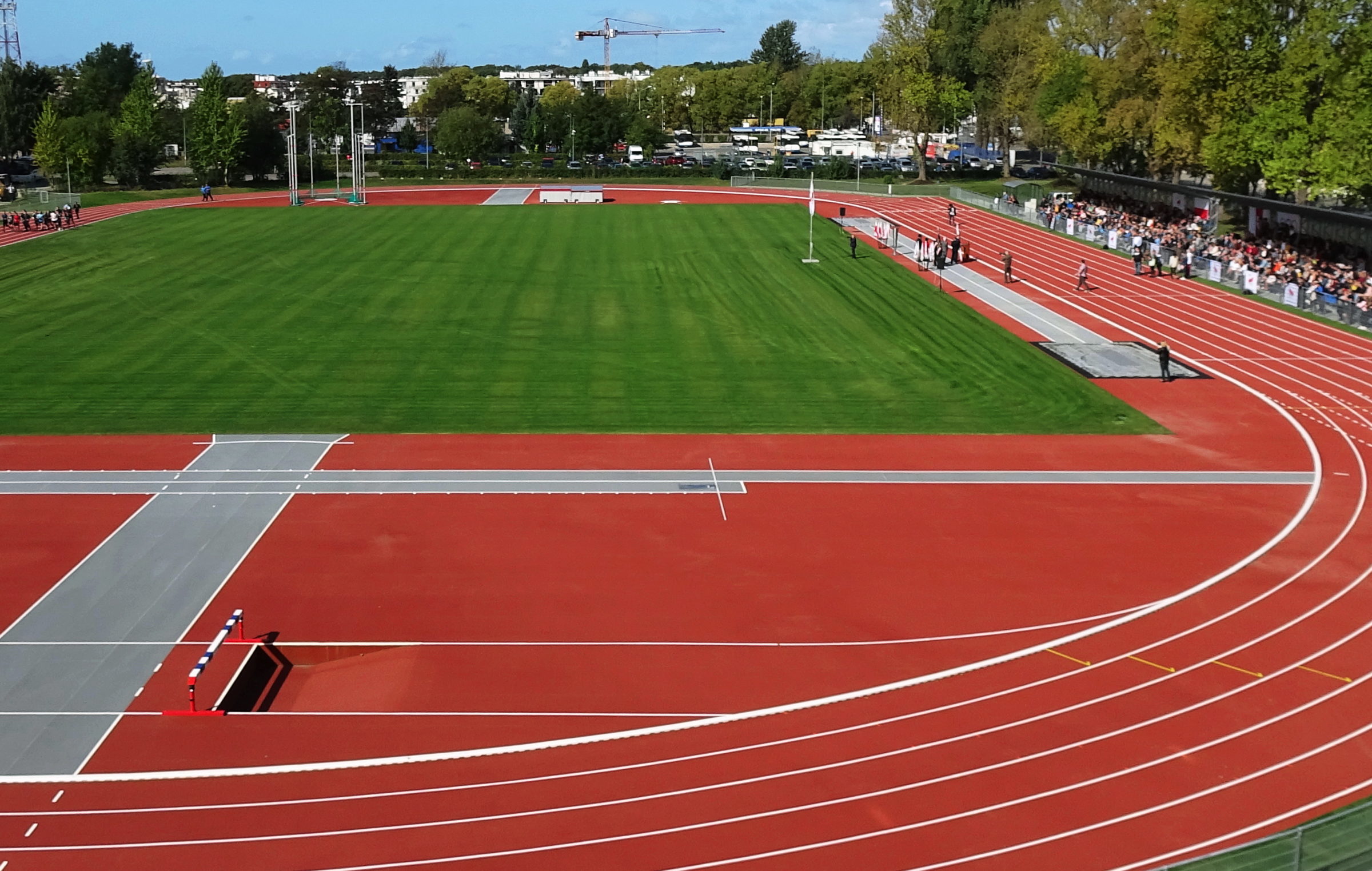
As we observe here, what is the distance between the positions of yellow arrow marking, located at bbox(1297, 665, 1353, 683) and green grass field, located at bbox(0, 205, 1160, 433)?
44.8 ft

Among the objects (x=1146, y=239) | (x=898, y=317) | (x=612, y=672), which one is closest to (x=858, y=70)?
(x=1146, y=239)

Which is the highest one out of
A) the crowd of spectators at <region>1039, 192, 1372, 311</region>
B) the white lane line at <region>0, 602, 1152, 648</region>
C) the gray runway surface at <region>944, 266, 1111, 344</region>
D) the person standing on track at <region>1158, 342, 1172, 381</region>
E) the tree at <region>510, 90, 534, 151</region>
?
the tree at <region>510, 90, 534, 151</region>

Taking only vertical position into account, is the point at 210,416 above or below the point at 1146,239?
below

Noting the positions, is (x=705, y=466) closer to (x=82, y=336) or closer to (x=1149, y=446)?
(x=1149, y=446)

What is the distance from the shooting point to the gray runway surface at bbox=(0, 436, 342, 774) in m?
17.6

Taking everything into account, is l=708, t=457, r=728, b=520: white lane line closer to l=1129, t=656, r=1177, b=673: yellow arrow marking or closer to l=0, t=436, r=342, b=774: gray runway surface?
l=1129, t=656, r=1177, b=673: yellow arrow marking

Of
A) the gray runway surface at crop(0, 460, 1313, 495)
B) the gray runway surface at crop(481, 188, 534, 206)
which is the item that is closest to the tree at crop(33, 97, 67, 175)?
the gray runway surface at crop(481, 188, 534, 206)

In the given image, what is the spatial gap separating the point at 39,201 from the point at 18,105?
44.3 m

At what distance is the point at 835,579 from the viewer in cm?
2302

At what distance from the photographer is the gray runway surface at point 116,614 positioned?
17.6 meters

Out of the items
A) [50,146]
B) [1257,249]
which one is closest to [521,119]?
[50,146]

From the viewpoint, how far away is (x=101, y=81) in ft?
429

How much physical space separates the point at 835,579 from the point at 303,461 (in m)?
13.9

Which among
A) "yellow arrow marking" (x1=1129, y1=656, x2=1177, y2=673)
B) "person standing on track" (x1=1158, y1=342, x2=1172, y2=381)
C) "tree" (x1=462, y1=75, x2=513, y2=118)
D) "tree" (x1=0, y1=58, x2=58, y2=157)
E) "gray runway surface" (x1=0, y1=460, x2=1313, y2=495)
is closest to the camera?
"yellow arrow marking" (x1=1129, y1=656, x2=1177, y2=673)
